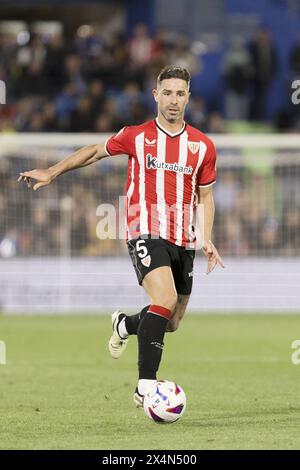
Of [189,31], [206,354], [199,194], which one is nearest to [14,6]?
[189,31]

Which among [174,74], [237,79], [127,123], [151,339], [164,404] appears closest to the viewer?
[164,404]

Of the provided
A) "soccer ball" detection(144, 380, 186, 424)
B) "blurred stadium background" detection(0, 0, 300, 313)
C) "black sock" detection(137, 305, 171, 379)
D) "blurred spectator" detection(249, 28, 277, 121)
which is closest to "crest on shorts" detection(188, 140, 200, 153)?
"black sock" detection(137, 305, 171, 379)

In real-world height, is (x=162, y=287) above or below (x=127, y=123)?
above

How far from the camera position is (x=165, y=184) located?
7.97 meters

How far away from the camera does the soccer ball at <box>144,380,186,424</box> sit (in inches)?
281

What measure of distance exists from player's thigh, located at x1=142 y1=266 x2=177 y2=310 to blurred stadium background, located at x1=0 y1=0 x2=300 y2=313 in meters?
10.5

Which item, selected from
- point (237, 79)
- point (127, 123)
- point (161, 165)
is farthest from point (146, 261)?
point (237, 79)

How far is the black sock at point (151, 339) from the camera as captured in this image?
7.45 meters

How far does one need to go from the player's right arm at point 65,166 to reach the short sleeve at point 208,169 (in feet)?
2.22

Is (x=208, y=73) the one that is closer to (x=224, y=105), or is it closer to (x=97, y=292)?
(x=224, y=105)

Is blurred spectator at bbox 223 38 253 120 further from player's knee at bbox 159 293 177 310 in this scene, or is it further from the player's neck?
player's knee at bbox 159 293 177 310

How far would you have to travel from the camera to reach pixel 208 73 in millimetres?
23516

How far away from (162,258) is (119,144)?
2.89ft

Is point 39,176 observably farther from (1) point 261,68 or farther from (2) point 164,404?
(1) point 261,68
